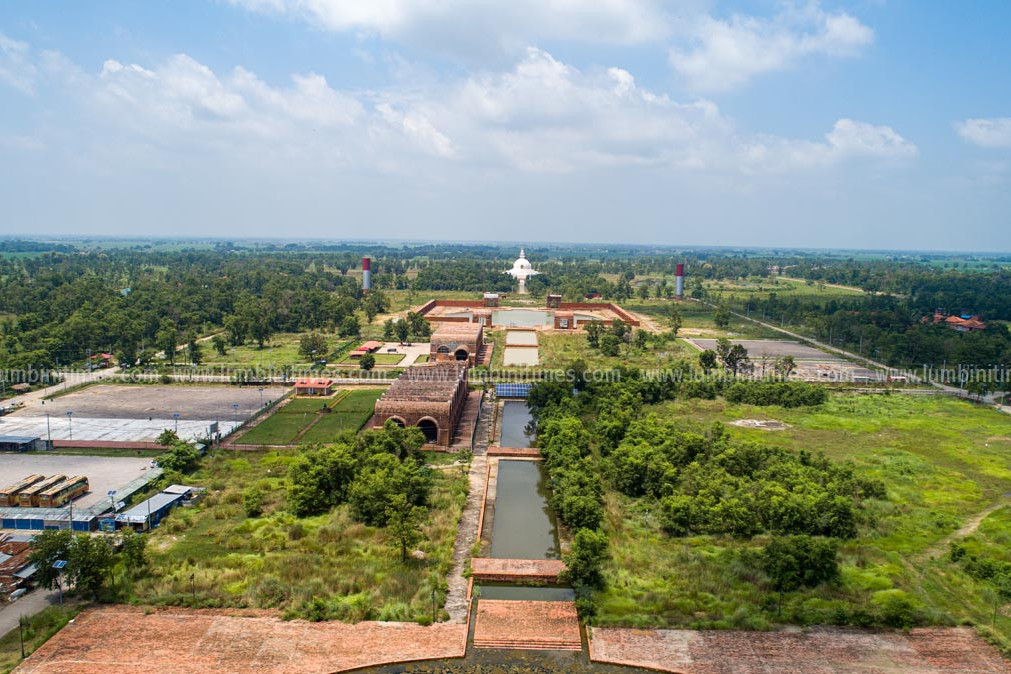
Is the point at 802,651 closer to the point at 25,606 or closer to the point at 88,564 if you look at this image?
the point at 88,564

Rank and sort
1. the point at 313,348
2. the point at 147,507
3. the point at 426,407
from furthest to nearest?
the point at 313,348 → the point at 426,407 → the point at 147,507

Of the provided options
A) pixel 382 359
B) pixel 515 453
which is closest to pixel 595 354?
pixel 382 359

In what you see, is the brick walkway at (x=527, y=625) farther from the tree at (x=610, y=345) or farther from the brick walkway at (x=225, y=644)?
the tree at (x=610, y=345)

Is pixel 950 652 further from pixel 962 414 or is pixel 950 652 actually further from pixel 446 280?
pixel 446 280

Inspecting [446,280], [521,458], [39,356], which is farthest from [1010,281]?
[39,356]

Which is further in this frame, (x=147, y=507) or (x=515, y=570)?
(x=147, y=507)

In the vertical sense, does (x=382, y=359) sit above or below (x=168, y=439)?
below
